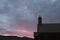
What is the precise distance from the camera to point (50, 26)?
118 feet

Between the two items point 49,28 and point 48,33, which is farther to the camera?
point 49,28

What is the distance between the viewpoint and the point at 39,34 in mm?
33156

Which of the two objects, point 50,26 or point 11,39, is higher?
point 50,26

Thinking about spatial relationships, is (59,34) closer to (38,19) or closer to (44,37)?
(44,37)

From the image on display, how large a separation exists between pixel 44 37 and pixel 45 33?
1.16 m

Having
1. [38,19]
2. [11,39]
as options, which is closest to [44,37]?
[38,19]

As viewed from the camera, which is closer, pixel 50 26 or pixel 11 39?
pixel 50 26

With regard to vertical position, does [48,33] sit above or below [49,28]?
below

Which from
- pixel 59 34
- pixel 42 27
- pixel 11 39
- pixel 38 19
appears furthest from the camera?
pixel 11 39

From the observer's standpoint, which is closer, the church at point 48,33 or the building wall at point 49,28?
the church at point 48,33

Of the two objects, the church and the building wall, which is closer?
the church

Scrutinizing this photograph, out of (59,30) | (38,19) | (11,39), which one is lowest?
(11,39)

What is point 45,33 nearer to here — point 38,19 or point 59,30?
point 59,30

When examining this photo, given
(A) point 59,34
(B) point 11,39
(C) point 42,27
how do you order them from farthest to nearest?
(B) point 11,39 < (C) point 42,27 < (A) point 59,34
